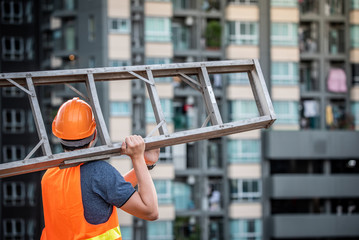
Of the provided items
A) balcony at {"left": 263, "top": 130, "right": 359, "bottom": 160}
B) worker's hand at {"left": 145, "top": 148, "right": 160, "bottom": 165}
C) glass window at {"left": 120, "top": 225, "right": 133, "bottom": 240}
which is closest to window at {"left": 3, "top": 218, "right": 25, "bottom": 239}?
glass window at {"left": 120, "top": 225, "right": 133, "bottom": 240}

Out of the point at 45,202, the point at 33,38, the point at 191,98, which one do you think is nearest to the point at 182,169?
the point at 191,98

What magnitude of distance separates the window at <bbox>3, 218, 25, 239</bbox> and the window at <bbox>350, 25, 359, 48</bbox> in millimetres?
12669

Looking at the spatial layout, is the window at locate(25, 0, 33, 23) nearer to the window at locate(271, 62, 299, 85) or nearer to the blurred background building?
the blurred background building

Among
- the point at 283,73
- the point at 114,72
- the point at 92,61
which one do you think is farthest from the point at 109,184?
the point at 283,73

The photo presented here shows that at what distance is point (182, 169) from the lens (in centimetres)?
2203

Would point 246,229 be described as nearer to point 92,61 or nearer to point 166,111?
point 166,111

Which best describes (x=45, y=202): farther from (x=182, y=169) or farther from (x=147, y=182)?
(x=182, y=169)

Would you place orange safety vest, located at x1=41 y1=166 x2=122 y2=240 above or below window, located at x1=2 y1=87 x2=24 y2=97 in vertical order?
below

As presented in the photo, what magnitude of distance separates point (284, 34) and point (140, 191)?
20.7 metres

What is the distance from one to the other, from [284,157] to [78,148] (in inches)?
801

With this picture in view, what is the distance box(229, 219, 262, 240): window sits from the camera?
22.4 metres

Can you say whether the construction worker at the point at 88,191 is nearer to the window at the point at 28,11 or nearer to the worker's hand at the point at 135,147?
the worker's hand at the point at 135,147

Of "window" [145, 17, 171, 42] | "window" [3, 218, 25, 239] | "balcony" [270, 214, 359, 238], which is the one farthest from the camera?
"balcony" [270, 214, 359, 238]

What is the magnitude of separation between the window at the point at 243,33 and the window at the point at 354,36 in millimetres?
3563
